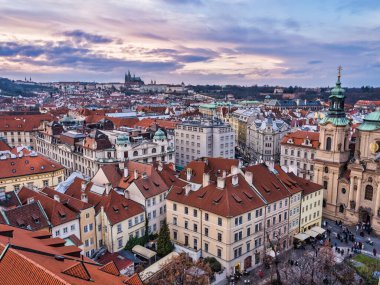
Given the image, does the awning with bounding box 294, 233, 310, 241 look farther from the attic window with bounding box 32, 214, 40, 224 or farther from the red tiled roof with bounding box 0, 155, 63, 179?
the red tiled roof with bounding box 0, 155, 63, 179

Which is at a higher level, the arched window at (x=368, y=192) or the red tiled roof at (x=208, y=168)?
the red tiled roof at (x=208, y=168)

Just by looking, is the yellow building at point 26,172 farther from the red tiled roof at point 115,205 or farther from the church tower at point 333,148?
the church tower at point 333,148

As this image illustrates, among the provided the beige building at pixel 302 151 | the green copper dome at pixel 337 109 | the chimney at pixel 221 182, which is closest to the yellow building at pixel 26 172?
the chimney at pixel 221 182

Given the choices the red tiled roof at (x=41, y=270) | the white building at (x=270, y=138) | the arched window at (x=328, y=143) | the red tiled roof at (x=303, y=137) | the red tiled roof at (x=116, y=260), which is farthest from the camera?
the white building at (x=270, y=138)

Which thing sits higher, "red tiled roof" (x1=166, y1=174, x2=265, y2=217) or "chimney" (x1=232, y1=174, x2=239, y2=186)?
"chimney" (x1=232, y1=174, x2=239, y2=186)

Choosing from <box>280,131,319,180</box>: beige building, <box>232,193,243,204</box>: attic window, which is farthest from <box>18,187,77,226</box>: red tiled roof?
<box>280,131,319,180</box>: beige building
